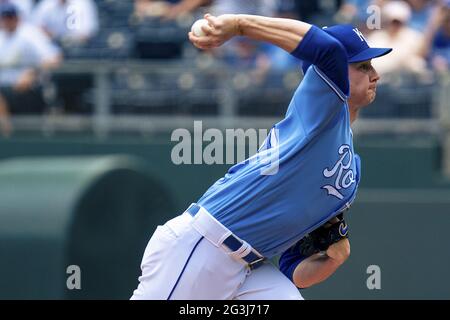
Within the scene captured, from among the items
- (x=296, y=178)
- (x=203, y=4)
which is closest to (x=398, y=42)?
(x=203, y=4)

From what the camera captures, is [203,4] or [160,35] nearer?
[160,35]

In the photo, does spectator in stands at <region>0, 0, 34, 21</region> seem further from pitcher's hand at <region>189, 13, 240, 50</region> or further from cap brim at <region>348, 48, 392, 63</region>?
pitcher's hand at <region>189, 13, 240, 50</region>

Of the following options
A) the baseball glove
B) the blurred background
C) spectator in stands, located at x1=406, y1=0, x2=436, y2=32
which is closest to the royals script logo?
the baseball glove

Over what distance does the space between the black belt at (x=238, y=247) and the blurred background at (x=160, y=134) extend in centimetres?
354

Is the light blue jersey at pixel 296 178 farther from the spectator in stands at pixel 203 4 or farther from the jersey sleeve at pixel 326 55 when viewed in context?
the spectator in stands at pixel 203 4

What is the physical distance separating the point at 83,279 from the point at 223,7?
2876 millimetres

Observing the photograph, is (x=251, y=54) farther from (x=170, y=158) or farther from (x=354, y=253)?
(x=354, y=253)

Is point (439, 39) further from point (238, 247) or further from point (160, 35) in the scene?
point (238, 247)

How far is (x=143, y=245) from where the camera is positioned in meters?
8.40

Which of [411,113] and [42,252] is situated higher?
[411,113]

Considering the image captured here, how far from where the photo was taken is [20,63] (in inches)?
364

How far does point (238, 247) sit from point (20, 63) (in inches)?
220

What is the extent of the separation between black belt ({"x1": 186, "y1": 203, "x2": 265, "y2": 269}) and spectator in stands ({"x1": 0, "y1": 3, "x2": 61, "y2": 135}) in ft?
16.5

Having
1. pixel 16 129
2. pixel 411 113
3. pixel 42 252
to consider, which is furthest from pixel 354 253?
pixel 16 129
